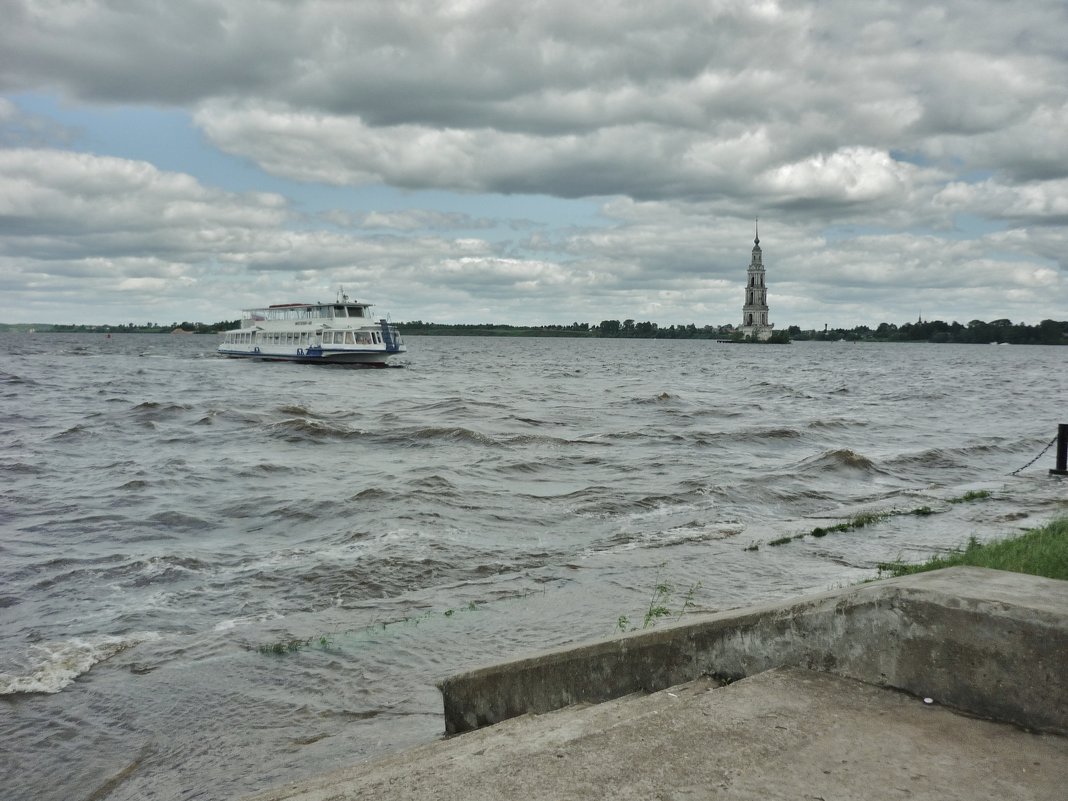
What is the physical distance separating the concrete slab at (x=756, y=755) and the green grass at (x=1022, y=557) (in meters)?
3.48

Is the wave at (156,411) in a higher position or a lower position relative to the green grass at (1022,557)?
lower

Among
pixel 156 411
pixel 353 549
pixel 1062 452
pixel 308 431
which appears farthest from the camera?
pixel 156 411

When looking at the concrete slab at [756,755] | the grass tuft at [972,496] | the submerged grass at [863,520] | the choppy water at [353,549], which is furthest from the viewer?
the grass tuft at [972,496]

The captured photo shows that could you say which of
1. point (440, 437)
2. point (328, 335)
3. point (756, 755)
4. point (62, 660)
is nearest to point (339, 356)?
point (328, 335)

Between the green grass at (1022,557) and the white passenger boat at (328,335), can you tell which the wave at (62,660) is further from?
the white passenger boat at (328,335)

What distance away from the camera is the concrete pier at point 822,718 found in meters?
3.09

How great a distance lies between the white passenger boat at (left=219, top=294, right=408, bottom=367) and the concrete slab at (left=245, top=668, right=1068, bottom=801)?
6755 centimetres

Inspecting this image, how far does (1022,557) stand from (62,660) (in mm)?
9164

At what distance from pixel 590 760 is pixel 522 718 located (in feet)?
4.07

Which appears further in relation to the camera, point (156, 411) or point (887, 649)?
point (156, 411)

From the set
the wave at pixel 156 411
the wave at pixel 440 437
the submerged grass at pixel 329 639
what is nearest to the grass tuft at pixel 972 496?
the submerged grass at pixel 329 639

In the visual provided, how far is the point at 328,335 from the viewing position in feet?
234

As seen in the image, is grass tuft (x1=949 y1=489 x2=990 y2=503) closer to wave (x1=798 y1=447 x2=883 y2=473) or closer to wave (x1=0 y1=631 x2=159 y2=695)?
wave (x1=798 y1=447 x2=883 y2=473)

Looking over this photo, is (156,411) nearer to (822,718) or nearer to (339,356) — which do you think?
(822,718)
